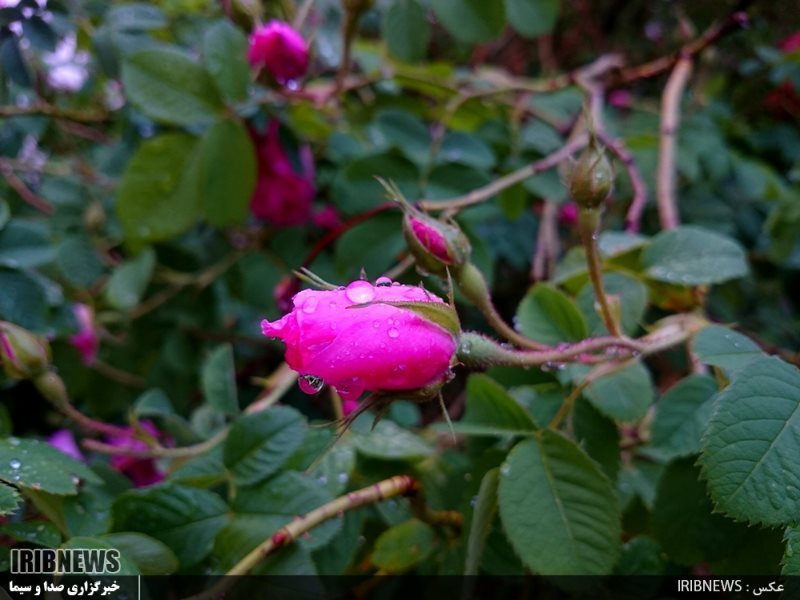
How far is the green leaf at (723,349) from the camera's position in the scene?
0.49 m

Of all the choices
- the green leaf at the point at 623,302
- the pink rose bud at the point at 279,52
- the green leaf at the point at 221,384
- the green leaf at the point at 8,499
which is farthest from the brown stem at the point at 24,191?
the green leaf at the point at 623,302

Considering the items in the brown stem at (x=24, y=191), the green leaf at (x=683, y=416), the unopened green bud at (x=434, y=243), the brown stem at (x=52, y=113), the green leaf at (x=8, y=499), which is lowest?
the green leaf at (x=8, y=499)

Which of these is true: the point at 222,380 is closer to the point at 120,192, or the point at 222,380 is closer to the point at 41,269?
the point at 120,192

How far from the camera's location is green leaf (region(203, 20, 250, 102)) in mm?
865

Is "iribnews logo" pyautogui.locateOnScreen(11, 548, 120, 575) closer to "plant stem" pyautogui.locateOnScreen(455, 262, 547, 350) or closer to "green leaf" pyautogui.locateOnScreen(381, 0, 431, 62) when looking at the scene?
"plant stem" pyautogui.locateOnScreen(455, 262, 547, 350)

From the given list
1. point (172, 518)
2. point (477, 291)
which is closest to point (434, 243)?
point (477, 291)

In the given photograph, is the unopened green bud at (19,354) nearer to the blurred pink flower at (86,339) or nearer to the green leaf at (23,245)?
the green leaf at (23,245)

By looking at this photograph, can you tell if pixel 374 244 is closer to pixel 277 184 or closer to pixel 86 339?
pixel 277 184

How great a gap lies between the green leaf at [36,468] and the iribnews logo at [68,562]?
0.13 ft

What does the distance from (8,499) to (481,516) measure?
1.03ft

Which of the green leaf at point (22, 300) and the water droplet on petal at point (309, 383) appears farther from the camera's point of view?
the green leaf at point (22, 300)

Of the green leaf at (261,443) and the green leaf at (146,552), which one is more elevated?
the green leaf at (261,443)

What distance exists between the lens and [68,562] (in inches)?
16.5

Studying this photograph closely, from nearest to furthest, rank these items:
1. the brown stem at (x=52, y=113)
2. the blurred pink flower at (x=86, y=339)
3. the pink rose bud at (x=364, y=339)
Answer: the pink rose bud at (x=364, y=339), the brown stem at (x=52, y=113), the blurred pink flower at (x=86, y=339)
